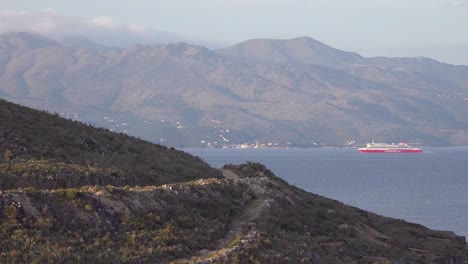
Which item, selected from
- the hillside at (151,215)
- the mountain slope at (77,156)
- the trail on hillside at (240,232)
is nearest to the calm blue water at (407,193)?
the mountain slope at (77,156)

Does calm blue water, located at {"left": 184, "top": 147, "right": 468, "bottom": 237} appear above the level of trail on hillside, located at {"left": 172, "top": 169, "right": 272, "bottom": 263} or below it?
below

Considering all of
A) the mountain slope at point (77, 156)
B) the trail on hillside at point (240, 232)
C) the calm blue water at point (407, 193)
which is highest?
the mountain slope at point (77, 156)

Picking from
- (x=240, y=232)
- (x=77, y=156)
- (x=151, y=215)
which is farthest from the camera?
(x=77, y=156)

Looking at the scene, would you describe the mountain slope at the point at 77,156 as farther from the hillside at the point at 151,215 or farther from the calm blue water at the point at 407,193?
the calm blue water at the point at 407,193

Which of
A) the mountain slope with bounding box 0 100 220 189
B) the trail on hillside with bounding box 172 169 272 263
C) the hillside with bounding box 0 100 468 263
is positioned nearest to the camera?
the hillside with bounding box 0 100 468 263

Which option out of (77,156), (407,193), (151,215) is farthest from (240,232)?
(407,193)

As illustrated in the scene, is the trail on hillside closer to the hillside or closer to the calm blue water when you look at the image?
the hillside

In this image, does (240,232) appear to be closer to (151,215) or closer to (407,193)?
(151,215)

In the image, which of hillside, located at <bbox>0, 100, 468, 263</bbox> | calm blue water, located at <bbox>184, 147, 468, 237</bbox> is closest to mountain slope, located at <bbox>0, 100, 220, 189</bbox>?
hillside, located at <bbox>0, 100, 468, 263</bbox>

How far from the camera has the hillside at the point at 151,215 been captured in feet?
70.3

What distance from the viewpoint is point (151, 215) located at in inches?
944

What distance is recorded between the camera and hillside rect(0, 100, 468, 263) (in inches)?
844

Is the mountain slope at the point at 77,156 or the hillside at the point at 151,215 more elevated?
the mountain slope at the point at 77,156

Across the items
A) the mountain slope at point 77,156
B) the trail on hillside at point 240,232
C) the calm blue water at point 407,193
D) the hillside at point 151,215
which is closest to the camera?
the hillside at point 151,215
